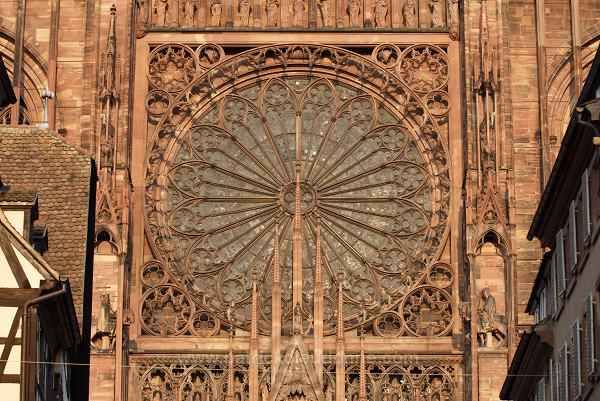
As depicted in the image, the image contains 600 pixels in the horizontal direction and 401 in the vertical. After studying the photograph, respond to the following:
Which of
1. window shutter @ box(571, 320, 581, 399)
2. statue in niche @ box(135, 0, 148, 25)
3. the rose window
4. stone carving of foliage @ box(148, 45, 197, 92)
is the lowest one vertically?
window shutter @ box(571, 320, 581, 399)

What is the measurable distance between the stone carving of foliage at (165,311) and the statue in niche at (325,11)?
23.5 feet

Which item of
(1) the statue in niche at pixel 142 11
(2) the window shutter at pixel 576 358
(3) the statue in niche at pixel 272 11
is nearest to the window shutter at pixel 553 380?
(2) the window shutter at pixel 576 358

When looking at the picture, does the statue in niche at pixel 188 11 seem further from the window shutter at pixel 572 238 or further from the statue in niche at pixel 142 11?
the window shutter at pixel 572 238

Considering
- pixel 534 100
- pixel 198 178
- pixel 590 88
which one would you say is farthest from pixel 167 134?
pixel 590 88

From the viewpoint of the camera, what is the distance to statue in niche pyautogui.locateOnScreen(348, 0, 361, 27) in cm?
5072

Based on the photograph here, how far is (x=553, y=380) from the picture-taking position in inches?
1337

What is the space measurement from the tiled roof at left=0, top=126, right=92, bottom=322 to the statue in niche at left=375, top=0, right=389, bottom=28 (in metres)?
18.6

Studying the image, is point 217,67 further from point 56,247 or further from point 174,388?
point 56,247

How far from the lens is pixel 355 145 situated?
165 ft

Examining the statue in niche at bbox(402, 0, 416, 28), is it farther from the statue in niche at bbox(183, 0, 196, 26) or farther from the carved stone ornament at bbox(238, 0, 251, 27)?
the statue in niche at bbox(183, 0, 196, 26)

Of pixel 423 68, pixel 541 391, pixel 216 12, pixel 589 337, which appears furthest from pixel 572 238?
pixel 216 12

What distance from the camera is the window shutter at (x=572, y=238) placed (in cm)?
3152

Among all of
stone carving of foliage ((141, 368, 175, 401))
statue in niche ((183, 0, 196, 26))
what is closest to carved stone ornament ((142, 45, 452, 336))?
stone carving of foliage ((141, 368, 175, 401))

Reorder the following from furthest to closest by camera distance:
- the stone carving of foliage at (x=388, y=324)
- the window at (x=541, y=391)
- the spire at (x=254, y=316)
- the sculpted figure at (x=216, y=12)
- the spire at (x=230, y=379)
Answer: the sculpted figure at (x=216, y=12) → the stone carving of foliage at (x=388, y=324) → the spire at (x=254, y=316) → the spire at (x=230, y=379) → the window at (x=541, y=391)
